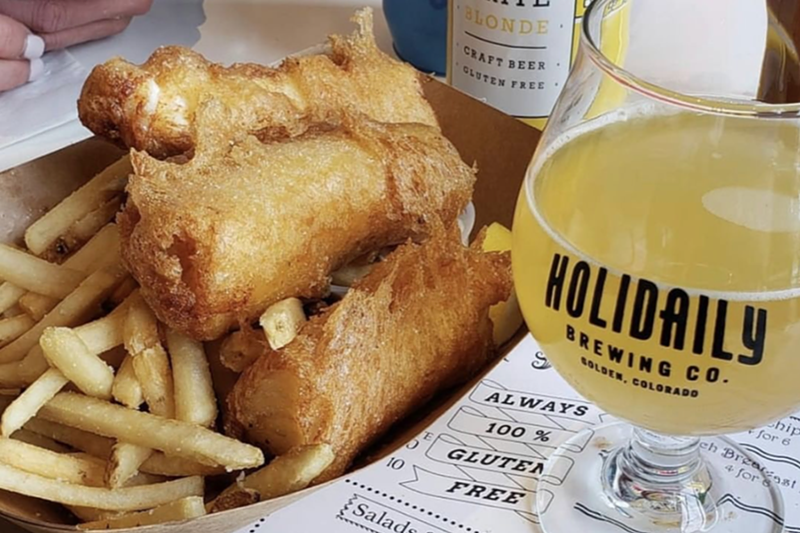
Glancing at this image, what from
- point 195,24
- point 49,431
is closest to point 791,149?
point 49,431

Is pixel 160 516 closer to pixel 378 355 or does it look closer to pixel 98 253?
pixel 378 355

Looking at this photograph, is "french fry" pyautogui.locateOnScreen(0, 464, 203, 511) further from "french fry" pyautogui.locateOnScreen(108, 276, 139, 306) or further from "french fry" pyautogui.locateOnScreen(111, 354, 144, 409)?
"french fry" pyautogui.locateOnScreen(108, 276, 139, 306)

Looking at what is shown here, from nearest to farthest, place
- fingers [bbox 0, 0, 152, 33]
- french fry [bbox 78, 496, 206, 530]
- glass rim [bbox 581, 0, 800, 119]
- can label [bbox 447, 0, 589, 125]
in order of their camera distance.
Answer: glass rim [bbox 581, 0, 800, 119] < french fry [bbox 78, 496, 206, 530] < can label [bbox 447, 0, 589, 125] < fingers [bbox 0, 0, 152, 33]

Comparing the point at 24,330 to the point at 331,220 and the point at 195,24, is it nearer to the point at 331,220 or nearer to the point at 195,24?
the point at 331,220

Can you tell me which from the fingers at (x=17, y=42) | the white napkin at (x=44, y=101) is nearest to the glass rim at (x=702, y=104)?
the white napkin at (x=44, y=101)

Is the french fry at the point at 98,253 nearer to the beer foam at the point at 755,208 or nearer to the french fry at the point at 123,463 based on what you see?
the french fry at the point at 123,463

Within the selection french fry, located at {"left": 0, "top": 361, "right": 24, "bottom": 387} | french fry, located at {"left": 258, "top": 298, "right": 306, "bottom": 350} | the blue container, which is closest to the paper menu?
french fry, located at {"left": 258, "top": 298, "right": 306, "bottom": 350}
